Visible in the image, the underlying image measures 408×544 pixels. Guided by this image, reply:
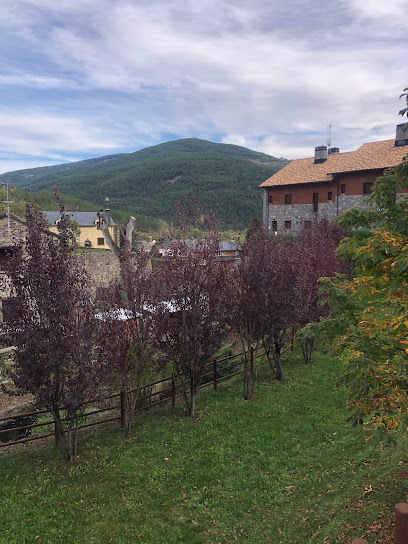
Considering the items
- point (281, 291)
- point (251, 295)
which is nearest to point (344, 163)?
point (281, 291)

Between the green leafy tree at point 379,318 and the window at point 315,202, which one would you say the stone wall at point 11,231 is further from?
the window at point 315,202

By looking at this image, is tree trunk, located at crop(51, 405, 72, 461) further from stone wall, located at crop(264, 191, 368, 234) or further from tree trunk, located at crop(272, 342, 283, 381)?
stone wall, located at crop(264, 191, 368, 234)

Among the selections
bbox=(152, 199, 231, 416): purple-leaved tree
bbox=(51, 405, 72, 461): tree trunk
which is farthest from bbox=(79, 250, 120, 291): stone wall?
bbox=(51, 405, 72, 461): tree trunk

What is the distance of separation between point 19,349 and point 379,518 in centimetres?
680

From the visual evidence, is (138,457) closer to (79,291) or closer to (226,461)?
(226,461)

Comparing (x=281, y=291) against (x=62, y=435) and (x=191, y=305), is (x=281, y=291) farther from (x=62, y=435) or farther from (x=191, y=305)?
(x=62, y=435)

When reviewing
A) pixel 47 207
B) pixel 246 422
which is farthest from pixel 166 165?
pixel 246 422

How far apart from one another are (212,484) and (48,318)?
4.52 metres

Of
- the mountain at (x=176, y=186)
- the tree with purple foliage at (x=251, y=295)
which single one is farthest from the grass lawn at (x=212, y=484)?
the mountain at (x=176, y=186)

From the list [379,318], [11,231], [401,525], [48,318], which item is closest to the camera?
[401,525]

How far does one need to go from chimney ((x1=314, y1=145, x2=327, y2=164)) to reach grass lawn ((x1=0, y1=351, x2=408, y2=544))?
119 feet

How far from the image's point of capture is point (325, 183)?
38.1 metres

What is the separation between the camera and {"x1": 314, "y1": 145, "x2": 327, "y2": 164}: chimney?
41625mm

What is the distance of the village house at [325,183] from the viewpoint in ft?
112
